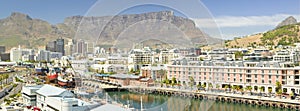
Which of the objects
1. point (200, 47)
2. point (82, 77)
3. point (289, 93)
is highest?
point (200, 47)

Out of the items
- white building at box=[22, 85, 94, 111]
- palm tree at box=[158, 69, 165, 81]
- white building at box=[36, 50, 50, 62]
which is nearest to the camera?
palm tree at box=[158, 69, 165, 81]

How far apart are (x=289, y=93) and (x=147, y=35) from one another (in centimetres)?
630

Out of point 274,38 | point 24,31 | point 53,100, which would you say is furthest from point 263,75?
point 24,31

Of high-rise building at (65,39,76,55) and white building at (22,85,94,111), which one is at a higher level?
high-rise building at (65,39,76,55)

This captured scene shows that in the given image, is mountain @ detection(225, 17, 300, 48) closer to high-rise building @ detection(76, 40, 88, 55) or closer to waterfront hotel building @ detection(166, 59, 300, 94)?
waterfront hotel building @ detection(166, 59, 300, 94)

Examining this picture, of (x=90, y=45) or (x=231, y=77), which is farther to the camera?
(x=231, y=77)

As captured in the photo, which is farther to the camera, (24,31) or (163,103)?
(24,31)

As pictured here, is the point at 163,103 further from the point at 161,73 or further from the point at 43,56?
the point at 43,56

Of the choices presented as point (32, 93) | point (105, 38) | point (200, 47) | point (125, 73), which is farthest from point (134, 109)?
point (32, 93)

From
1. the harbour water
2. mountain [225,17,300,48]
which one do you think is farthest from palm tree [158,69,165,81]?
mountain [225,17,300,48]

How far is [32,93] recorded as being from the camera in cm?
608

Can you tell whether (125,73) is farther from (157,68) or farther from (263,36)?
(263,36)

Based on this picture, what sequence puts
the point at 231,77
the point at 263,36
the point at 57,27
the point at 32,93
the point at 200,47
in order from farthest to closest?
the point at 57,27 < the point at 263,36 < the point at 231,77 < the point at 32,93 < the point at 200,47

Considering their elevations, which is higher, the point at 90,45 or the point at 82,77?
the point at 90,45
